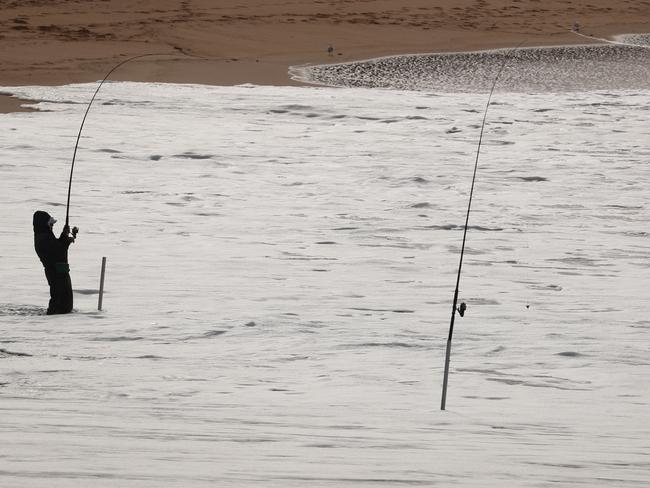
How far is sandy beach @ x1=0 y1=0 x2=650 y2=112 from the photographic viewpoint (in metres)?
23.2

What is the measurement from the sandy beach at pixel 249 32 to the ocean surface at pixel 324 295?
6.52 ft

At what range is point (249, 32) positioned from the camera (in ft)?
88.0

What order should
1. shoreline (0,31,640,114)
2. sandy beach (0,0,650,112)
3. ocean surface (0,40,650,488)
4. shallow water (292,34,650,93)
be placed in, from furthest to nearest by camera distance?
shallow water (292,34,650,93) → sandy beach (0,0,650,112) → shoreline (0,31,640,114) → ocean surface (0,40,650,488)

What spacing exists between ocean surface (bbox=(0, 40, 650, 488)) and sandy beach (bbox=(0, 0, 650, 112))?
78.2 inches

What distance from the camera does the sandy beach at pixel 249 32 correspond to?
2325cm

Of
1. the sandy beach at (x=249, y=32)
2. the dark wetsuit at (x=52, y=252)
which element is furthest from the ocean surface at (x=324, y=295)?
the sandy beach at (x=249, y=32)

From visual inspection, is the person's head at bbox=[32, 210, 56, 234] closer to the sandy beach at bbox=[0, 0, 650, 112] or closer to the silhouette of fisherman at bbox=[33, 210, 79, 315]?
the silhouette of fisherman at bbox=[33, 210, 79, 315]

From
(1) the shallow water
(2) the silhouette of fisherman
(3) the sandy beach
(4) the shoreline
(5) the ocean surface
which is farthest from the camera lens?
(1) the shallow water

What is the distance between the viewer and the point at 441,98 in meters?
22.2

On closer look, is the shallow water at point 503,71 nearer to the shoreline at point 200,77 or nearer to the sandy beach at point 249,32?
the shoreline at point 200,77

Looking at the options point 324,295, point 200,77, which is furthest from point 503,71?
point 324,295

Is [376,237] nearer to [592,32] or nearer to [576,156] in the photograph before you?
[576,156]

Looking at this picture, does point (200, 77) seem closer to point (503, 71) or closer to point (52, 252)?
point (503, 71)

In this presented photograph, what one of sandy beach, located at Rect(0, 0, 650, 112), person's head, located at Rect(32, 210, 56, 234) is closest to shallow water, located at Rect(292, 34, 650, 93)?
sandy beach, located at Rect(0, 0, 650, 112)
